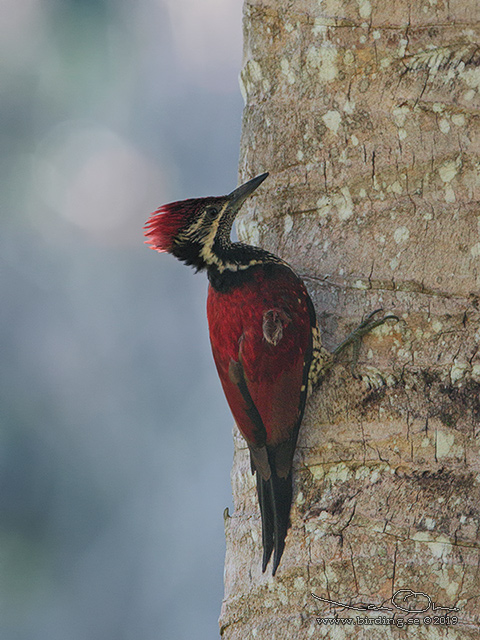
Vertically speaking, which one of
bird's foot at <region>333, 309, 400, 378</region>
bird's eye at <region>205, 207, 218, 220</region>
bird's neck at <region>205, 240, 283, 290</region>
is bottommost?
bird's foot at <region>333, 309, 400, 378</region>

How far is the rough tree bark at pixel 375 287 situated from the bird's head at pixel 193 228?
0.18 metres

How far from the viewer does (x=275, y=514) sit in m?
2.41

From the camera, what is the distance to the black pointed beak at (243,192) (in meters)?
2.76

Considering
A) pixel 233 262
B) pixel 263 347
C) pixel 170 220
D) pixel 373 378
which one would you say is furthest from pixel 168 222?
pixel 373 378

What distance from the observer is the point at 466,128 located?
253cm

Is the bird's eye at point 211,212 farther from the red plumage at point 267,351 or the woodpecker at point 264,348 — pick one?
the red plumage at point 267,351

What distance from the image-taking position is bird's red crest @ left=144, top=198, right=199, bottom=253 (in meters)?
2.95

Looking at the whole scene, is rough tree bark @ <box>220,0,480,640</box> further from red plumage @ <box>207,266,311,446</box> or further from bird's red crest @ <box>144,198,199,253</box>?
bird's red crest @ <box>144,198,199,253</box>

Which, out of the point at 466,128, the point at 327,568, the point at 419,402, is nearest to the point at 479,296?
the point at 419,402

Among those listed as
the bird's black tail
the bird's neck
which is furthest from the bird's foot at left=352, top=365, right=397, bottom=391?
the bird's neck

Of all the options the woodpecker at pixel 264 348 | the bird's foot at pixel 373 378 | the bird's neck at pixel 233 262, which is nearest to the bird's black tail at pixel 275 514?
the woodpecker at pixel 264 348

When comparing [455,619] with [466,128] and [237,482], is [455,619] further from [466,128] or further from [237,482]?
[466,128]

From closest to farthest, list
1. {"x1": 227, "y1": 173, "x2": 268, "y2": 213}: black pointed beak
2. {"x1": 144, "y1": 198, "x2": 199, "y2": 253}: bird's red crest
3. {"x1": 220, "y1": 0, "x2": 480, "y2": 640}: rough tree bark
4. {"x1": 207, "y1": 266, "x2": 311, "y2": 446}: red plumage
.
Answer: {"x1": 220, "y1": 0, "x2": 480, "y2": 640}: rough tree bark
{"x1": 207, "y1": 266, "x2": 311, "y2": 446}: red plumage
{"x1": 227, "y1": 173, "x2": 268, "y2": 213}: black pointed beak
{"x1": 144, "y1": 198, "x2": 199, "y2": 253}: bird's red crest

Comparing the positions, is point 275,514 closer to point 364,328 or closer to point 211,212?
point 364,328
